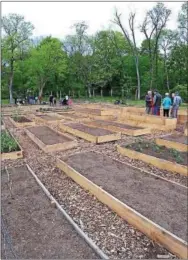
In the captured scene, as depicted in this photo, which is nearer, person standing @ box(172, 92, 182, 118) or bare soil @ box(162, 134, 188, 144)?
bare soil @ box(162, 134, 188, 144)

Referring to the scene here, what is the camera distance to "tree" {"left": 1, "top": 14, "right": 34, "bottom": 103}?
3047cm

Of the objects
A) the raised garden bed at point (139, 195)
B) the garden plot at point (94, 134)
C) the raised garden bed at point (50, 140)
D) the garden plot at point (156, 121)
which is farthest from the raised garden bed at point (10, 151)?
the garden plot at point (156, 121)

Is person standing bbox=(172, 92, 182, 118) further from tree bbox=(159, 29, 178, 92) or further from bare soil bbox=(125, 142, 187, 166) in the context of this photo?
tree bbox=(159, 29, 178, 92)

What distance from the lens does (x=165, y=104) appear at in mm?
13016

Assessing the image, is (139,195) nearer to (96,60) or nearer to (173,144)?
(173,144)

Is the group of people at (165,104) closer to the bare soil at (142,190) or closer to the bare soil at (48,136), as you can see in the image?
the bare soil at (48,136)

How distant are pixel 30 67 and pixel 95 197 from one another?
29328 mm

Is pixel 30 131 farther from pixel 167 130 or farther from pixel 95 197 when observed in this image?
pixel 95 197

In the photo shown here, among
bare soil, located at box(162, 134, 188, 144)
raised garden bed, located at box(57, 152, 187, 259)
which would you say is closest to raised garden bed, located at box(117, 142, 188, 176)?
raised garden bed, located at box(57, 152, 187, 259)

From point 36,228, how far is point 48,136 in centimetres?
656

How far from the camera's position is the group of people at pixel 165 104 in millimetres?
12781

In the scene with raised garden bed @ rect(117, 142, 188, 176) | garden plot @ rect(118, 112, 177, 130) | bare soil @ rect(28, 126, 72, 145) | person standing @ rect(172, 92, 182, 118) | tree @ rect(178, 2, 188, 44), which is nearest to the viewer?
raised garden bed @ rect(117, 142, 188, 176)

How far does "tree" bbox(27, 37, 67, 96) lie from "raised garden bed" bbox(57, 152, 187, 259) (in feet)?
85.9

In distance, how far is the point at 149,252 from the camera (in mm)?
3984
